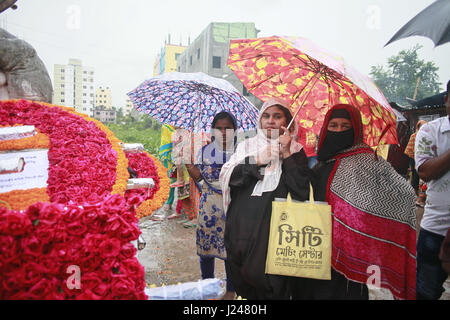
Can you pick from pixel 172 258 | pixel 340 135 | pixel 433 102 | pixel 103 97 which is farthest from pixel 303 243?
pixel 103 97

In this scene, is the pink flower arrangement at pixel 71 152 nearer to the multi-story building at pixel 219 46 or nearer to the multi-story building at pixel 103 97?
the multi-story building at pixel 219 46

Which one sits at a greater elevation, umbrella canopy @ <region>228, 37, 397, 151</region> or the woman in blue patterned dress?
umbrella canopy @ <region>228, 37, 397, 151</region>

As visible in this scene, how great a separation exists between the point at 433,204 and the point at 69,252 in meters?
2.49

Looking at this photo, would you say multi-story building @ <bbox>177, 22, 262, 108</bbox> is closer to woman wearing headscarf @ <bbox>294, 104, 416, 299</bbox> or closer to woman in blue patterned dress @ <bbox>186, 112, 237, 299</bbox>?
woman in blue patterned dress @ <bbox>186, 112, 237, 299</bbox>

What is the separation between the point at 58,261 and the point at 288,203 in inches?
50.9

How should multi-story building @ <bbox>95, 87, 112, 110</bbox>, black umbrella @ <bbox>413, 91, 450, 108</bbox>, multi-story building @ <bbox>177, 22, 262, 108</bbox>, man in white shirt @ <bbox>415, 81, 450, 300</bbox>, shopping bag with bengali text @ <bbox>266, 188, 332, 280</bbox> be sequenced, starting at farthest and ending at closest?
multi-story building @ <bbox>95, 87, 112, 110</bbox>
multi-story building @ <bbox>177, 22, 262, 108</bbox>
black umbrella @ <bbox>413, 91, 450, 108</bbox>
man in white shirt @ <bbox>415, 81, 450, 300</bbox>
shopping bag with bengali text @ <bbox>266, 188, 332, 280</bbox>

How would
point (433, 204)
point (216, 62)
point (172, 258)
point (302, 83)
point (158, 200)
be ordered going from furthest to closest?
1. point (216, 62)
2. point (172, 258)
3. point (302, 83)
4. point (158, 200)
5. point (433, 204)

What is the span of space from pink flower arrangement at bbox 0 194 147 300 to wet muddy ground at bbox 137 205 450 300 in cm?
196

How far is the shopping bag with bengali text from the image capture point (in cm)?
168

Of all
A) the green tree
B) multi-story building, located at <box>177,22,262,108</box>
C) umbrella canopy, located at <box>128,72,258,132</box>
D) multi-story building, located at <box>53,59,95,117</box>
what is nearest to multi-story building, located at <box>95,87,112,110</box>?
multi-story building, located at <box>53,59,95,117</box>

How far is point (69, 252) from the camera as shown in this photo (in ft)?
4.39

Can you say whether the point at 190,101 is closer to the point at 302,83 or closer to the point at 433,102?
the point at 302,83
